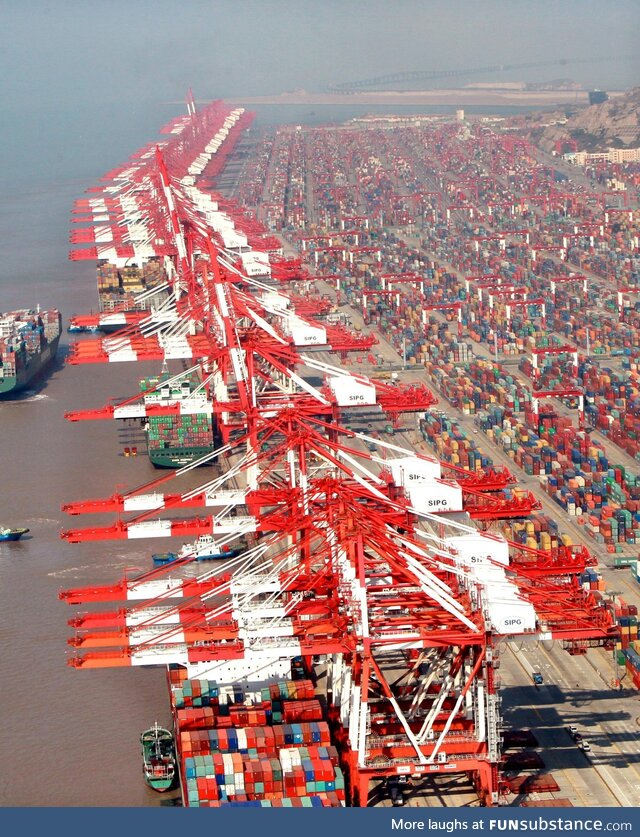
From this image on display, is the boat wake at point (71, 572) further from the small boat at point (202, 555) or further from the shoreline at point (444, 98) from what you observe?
the shoreline at point (444, 98)

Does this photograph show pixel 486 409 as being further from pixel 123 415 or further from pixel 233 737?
pixel 233 737

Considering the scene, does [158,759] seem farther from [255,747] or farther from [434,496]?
[434,496]

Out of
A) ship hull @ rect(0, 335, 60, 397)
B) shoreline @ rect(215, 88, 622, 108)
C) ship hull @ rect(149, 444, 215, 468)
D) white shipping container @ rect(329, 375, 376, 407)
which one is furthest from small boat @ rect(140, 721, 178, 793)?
shoreline @ rect(215, 88, 622, 108)

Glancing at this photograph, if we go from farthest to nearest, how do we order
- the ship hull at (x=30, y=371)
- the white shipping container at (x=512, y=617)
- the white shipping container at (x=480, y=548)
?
1. the ship hull at (x=30, y=371)
2. the white shipping container at (x=480, y=548)
3. the white shipping container at (x=512, y=617)

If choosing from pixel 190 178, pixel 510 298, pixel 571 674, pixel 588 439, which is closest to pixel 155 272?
pixel 510 298

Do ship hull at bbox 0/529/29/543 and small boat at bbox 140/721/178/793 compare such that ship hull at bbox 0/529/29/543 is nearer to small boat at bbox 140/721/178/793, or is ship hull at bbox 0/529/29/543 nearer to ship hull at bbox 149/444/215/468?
ship hull at bbox 149/444/215/468

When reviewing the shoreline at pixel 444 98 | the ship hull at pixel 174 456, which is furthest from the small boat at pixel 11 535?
the shoreline at pixel 444 98
